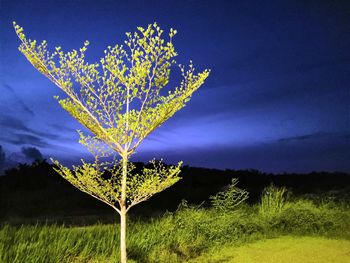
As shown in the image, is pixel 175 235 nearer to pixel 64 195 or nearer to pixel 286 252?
→ pixel 286 252

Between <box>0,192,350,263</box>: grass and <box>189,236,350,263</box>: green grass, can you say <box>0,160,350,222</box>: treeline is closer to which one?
<box>0,192,350,263</box>: grass

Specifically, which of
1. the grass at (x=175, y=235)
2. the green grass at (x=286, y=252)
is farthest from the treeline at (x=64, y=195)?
the green grass at (x=286, y=252)

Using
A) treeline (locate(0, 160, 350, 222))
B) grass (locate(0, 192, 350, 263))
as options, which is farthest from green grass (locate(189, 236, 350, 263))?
treeline (locate(0, 160, 350, 222))

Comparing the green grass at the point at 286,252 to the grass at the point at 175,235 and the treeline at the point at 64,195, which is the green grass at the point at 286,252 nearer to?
the grass at the point at 175,235

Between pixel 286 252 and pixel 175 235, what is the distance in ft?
8.04

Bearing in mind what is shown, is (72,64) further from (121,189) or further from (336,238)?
(336,238)

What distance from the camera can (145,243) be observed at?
310 inches

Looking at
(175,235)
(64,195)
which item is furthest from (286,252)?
(64,195)

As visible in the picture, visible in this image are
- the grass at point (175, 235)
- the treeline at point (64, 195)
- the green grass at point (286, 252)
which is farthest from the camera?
the treeline at point (64, 195)

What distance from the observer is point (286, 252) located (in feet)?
30.1

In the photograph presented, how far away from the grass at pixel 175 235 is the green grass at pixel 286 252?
119 mm

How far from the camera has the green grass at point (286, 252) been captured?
8.41 meters

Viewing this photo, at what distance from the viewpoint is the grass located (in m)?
6.78

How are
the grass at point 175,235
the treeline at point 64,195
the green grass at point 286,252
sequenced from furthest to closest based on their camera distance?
the treeline at point 64,195, the green grass at point 286,252, the grass at point 175,235
